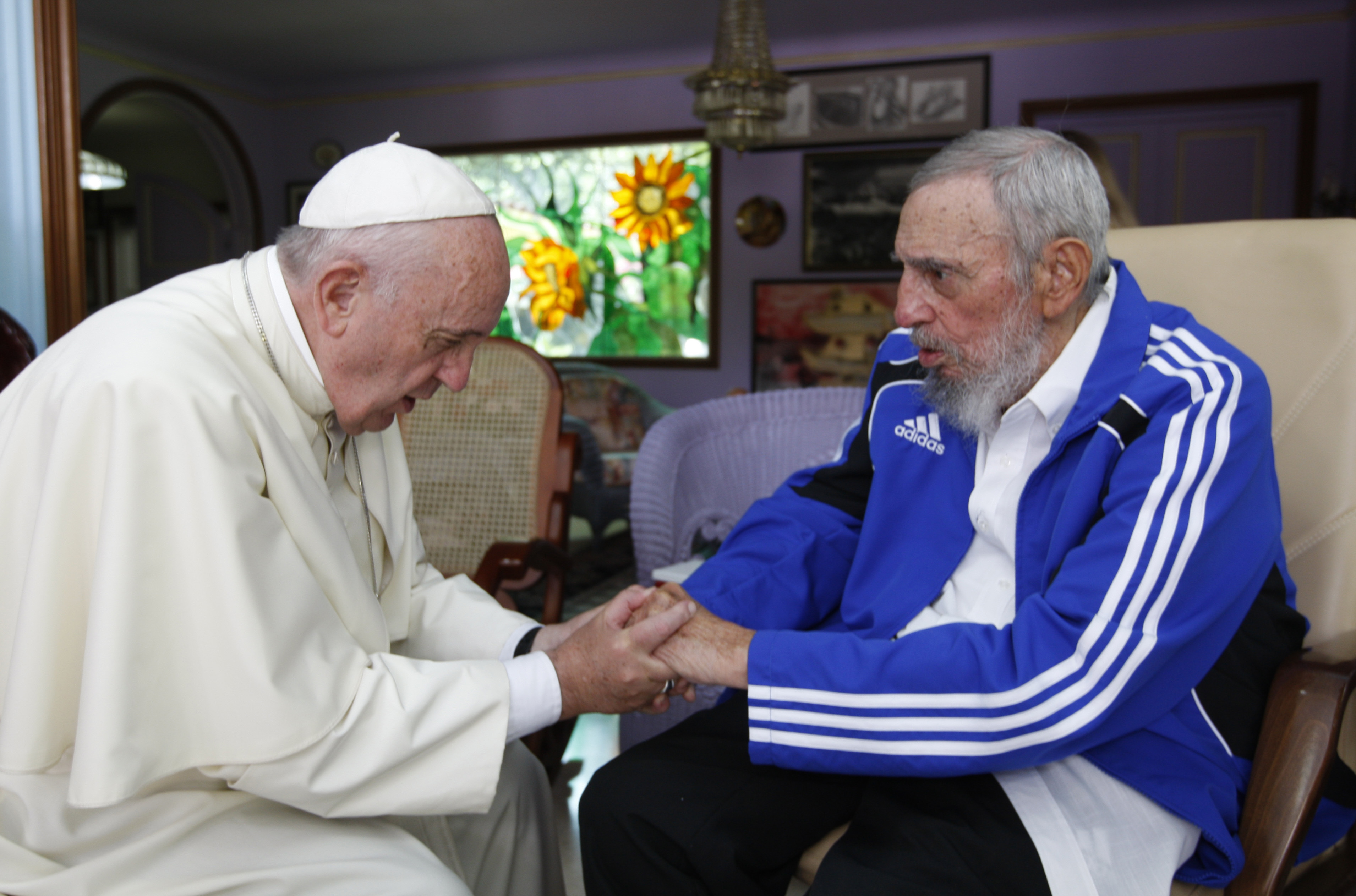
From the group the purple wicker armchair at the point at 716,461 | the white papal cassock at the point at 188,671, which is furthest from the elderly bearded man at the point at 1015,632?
the purple wicker armchair at the point at 716,461

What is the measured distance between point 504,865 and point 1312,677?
4.15ft

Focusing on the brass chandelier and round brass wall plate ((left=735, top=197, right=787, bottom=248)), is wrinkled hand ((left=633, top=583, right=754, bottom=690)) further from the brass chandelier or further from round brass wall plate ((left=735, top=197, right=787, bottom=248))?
round brass wall plate ((left=735, top=197, right=787, bottom=248))

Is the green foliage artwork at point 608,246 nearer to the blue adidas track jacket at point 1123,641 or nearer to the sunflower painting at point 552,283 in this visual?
the sunflower painting at point 552,283

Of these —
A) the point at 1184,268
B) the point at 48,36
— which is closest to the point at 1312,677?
the point at 1184,268

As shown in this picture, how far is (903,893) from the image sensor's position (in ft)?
4.03

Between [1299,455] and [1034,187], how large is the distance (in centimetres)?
67

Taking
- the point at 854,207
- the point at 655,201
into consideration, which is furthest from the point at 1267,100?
the point at 655,201

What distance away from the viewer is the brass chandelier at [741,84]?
4.72 m

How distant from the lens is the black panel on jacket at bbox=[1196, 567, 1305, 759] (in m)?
1.37

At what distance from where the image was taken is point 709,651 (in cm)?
146

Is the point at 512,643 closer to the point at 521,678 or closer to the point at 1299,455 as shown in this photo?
the point at 521,678

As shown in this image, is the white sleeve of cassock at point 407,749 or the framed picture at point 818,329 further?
the framed picture at point 818,329

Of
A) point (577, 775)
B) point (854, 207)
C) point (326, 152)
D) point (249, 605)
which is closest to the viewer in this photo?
point (249, 605)

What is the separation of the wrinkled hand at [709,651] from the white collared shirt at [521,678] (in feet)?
0.58
